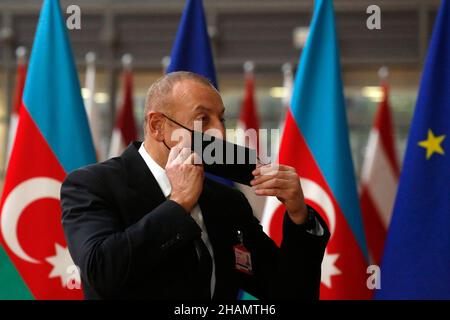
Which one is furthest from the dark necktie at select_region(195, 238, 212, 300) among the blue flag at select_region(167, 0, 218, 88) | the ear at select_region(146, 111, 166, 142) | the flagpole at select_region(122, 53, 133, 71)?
the flagpole at select_region(122, 53, 133, 71)

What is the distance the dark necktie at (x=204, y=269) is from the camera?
1.80 m

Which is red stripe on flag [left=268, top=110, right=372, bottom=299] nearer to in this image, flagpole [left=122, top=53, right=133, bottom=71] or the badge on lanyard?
the badge on lanyard

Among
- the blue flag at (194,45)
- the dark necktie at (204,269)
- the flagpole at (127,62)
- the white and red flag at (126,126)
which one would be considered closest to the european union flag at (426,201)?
the blue flag at (194,45)

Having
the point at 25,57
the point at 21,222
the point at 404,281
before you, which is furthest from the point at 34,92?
the point at 25,57

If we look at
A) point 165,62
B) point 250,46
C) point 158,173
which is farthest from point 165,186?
point 250,46

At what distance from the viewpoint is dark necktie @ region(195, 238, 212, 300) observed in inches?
71.0

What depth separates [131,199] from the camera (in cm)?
181

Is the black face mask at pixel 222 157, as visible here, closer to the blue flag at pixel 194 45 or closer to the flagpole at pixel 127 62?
the blue flag at pixel 194 45

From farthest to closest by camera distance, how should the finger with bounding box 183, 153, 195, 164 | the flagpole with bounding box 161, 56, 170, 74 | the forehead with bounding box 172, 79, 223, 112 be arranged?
the flagpole with bounding box 161, 56, 170, 74, the forehead with bounding box 172, 79, 223, 112, the finger with bounding box 183, 153, 195, 164

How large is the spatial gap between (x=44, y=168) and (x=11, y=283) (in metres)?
0.59

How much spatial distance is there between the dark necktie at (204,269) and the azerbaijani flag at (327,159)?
1.57 meters

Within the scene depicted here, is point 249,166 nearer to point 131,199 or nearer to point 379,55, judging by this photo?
point 131,199

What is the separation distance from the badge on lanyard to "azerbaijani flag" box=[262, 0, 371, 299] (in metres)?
1.42

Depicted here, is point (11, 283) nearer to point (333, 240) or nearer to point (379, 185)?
point (333, 240)
